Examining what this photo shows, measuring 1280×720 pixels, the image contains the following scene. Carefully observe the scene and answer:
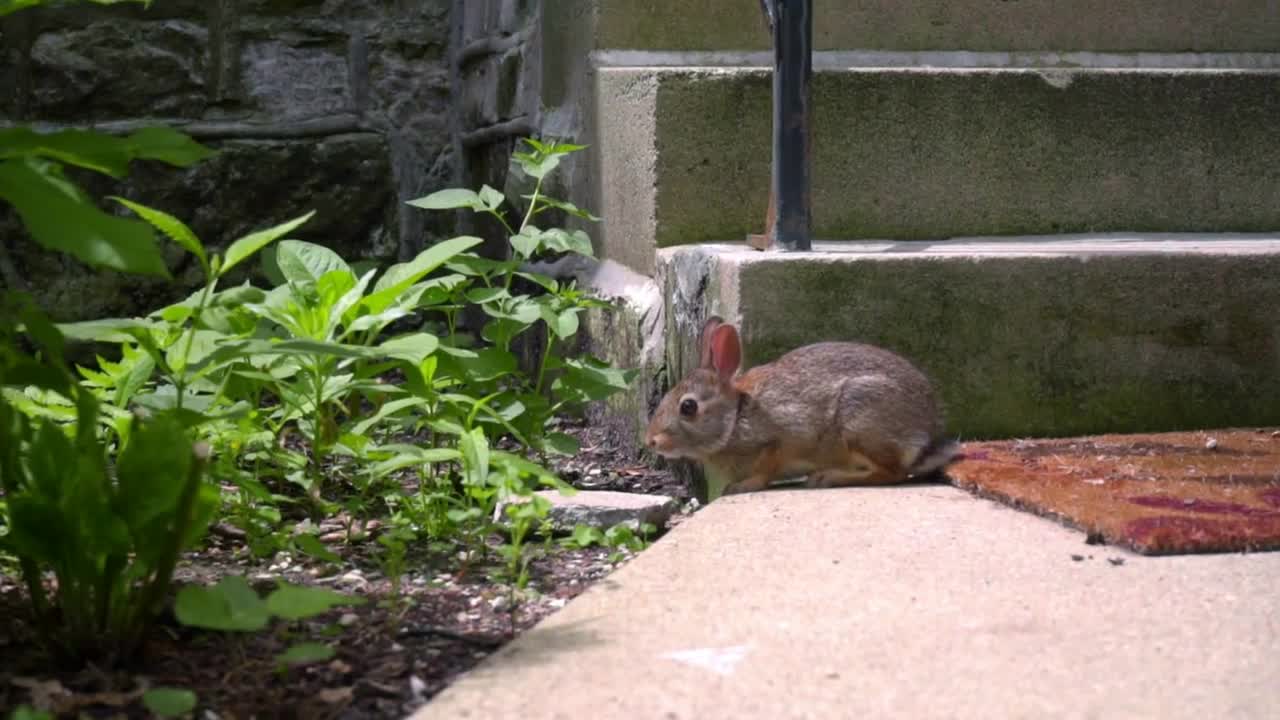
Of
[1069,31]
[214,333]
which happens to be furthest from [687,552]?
[1069,31]

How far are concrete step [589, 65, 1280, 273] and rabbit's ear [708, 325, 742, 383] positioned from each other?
0.68 meters

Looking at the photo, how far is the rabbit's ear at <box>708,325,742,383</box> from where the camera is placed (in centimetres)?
Answer: 365

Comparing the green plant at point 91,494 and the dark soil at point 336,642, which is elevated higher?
the green plant at point 91,494

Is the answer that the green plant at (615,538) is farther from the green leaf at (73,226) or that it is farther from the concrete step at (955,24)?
the concrete step at (955,24)

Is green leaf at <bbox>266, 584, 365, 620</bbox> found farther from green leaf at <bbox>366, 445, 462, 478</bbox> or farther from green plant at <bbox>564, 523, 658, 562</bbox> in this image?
green plant at <bbox>564, 523, 658, 562</bbox>

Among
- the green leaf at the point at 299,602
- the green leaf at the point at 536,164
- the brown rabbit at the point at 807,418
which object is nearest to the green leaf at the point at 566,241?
the green leaf at the point at 536,164

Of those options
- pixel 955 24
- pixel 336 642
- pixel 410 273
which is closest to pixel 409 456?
pixel 410 273

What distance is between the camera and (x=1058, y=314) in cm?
394

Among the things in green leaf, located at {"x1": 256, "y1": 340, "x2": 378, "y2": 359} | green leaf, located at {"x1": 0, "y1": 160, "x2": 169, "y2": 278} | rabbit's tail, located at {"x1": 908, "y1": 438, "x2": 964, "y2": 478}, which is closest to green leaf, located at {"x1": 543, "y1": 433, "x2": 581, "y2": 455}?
rabbit's tail, located at {"x1": 908, "y1": 438, "x2": 964, "y2": 478}

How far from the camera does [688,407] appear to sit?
3775 mm

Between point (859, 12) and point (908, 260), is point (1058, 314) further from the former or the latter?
point (859, 12)

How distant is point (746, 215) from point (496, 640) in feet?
6.85

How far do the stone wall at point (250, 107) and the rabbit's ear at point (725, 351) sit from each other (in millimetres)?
2277

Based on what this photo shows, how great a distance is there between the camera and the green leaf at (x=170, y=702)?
192cm
